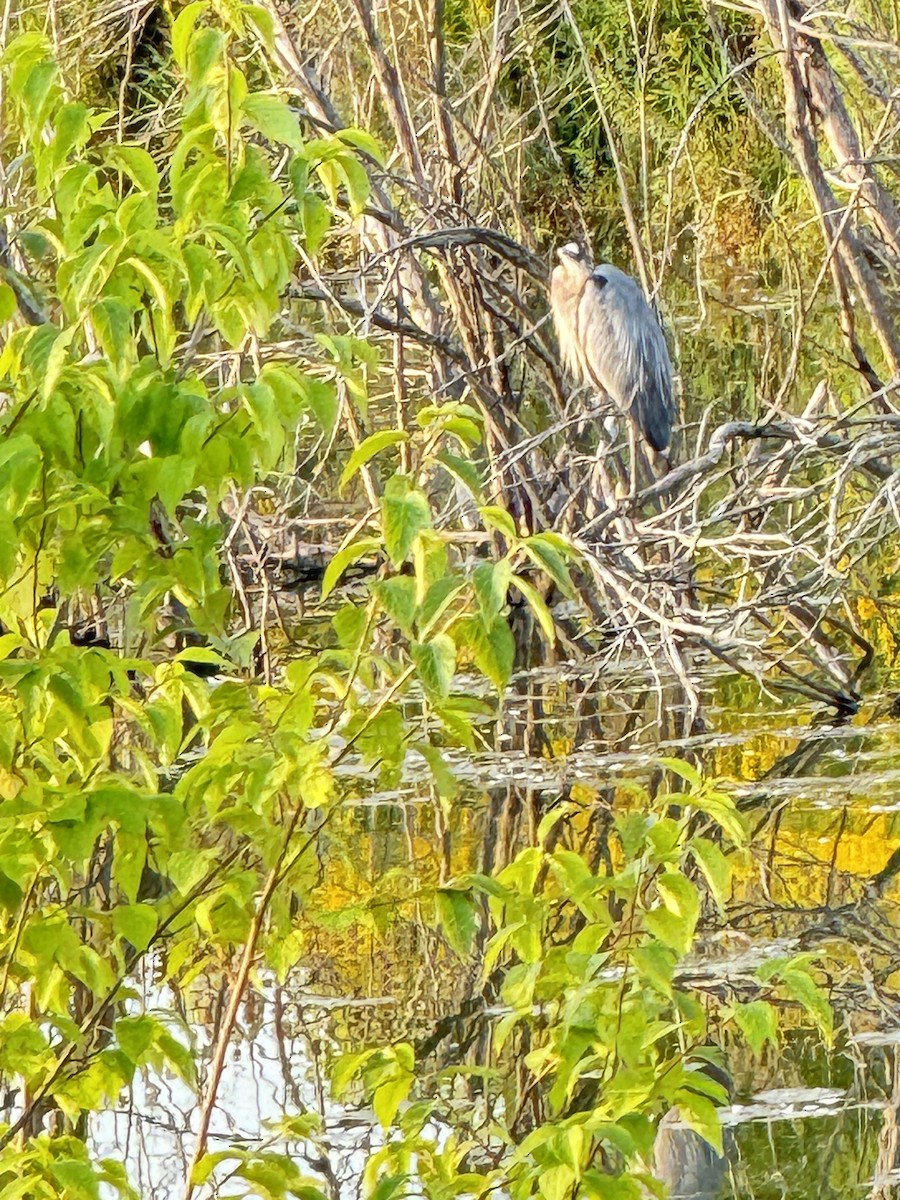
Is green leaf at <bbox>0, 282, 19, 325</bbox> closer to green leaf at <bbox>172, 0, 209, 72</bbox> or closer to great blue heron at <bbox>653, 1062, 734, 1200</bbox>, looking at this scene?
green leaf at <bbox>172, 0, 209, 72</bbox>

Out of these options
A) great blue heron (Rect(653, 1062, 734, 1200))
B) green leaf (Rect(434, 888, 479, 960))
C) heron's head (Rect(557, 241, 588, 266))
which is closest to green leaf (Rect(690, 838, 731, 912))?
green leaf (Rect(434, 888, 479, 960))

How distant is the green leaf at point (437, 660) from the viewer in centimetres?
180

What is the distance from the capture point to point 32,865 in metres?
1.94

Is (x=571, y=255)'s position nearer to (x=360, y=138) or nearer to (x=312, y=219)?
(x=360, y=138)

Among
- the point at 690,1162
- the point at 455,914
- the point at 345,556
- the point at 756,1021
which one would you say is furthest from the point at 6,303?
the point at 690,1162

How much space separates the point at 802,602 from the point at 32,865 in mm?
3368

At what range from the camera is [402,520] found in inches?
70.1

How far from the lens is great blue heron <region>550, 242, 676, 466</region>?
7141mm

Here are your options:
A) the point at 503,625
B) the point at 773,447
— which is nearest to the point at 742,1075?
the point at 503,625

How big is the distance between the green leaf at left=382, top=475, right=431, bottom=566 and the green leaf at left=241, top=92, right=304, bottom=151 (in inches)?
12.3

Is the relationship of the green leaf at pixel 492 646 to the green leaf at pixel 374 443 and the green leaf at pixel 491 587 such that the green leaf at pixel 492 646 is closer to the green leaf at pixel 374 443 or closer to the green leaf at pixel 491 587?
the green leaf at pixel 491 587

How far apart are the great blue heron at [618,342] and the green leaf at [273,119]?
527 centimetres

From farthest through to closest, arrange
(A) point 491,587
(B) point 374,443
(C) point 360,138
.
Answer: (C) point 360,138 < (B) point 374,443 < (A) point 491,587

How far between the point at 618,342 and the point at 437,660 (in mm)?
5561
